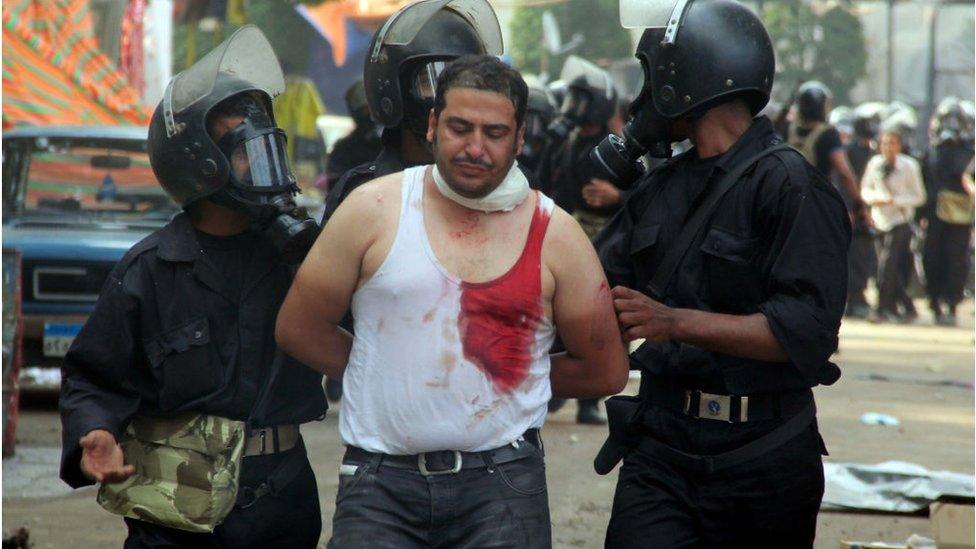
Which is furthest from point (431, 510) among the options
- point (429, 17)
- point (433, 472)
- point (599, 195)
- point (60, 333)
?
point (60, 333)

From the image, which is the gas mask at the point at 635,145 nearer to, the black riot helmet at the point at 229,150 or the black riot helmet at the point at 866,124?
the black riot helmet at the point at 229,150

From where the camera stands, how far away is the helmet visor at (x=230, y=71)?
172 inches

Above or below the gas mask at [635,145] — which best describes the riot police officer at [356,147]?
below

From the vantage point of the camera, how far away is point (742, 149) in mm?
4230

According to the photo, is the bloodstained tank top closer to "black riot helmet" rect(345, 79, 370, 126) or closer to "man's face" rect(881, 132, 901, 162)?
"black riot helmet" rect(345, 79, 370, 126)

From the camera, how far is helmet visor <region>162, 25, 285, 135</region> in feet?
14.4

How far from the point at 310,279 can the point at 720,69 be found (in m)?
1.19

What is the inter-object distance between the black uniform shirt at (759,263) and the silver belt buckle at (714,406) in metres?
0.02

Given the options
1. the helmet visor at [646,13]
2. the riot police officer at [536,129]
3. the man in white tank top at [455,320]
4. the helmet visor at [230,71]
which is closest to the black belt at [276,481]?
the man in white tank top at [455,320]

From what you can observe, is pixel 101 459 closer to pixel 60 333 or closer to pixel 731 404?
pixel 731 404

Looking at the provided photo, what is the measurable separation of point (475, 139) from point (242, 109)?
93 cm

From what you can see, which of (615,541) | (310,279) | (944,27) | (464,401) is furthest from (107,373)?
(944,27)

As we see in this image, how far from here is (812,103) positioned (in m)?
14.4

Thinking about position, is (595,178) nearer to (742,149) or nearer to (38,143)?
(38,143)
